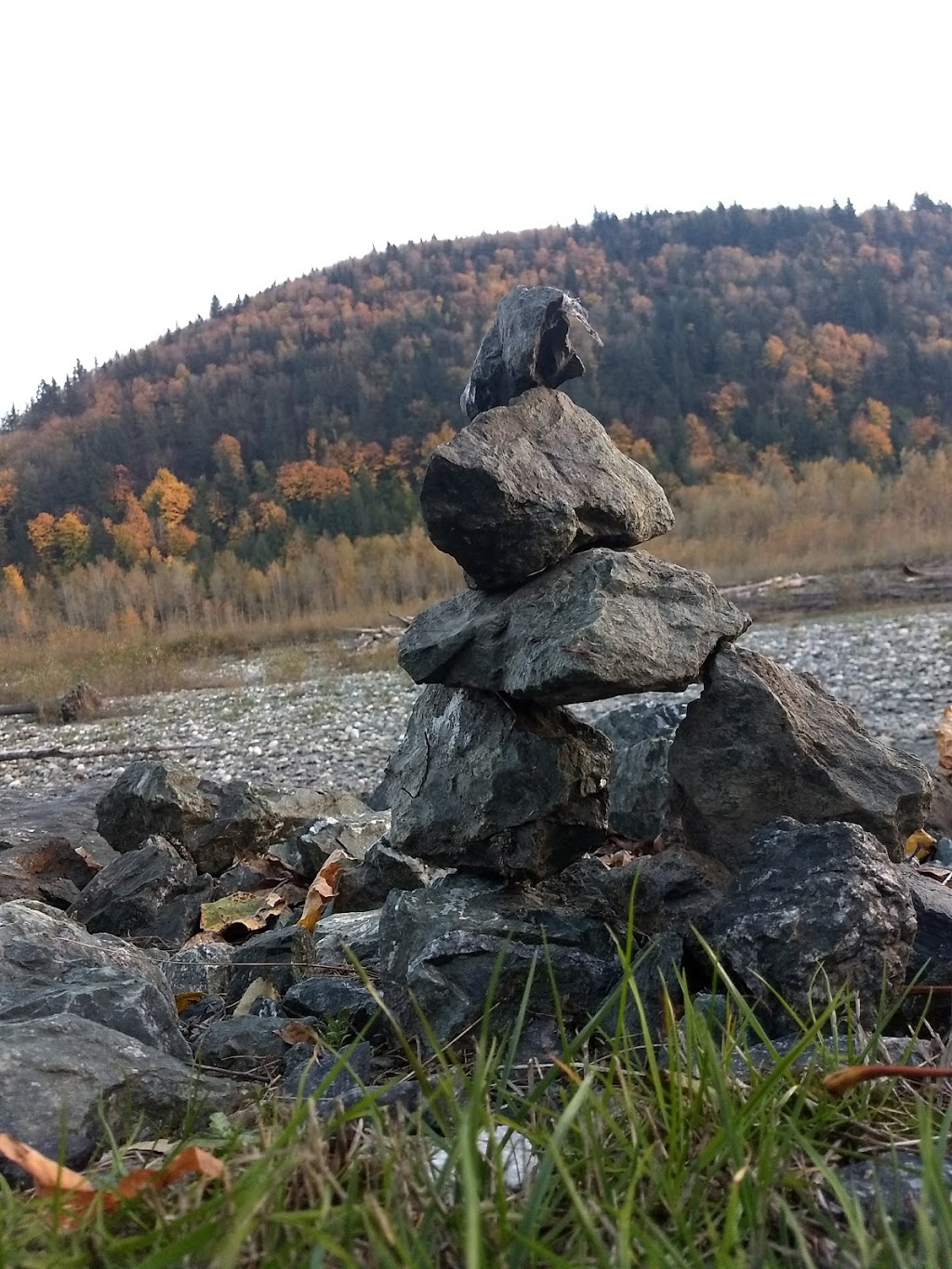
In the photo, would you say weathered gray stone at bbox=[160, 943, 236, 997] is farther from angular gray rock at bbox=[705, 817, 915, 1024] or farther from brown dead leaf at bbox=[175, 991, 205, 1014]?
angular gray rock at bbox=[705, 817, 915, 1024]

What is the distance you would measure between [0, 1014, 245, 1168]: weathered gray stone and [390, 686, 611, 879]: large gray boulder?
1255 millimetres

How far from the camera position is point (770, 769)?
3.20 meters

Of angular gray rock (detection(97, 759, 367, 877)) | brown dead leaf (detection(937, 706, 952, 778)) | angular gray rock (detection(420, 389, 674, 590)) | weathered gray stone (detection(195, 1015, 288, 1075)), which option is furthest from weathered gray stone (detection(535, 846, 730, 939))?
angular gray rock (detection(97, 759, 367, 877))

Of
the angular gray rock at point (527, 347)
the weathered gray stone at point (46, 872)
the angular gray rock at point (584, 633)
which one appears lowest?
the weathered gray stone at point (46, 872)

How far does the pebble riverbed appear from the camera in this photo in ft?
41.7

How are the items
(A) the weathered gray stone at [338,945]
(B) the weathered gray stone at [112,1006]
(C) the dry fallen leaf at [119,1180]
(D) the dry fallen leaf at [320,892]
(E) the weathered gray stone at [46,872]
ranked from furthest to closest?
(E) the weathered gray stone at [46,872]
(D) the dry fallen leaf at [320,892]
(A) the weathered gray stone at [338,945]
(B) the weathered gray stone at [112,1006]
(C) the dry fallen leaf at [119,1180]

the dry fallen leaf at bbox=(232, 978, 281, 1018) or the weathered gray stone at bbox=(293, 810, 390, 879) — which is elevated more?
the dry fallen leaf at bbox=(232, 978, 281, 1018)

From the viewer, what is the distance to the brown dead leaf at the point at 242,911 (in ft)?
15.5

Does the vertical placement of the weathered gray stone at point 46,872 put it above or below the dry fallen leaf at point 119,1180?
below

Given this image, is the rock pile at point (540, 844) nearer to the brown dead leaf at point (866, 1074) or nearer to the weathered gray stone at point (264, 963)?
the weathered gray stone at point (264, 963)

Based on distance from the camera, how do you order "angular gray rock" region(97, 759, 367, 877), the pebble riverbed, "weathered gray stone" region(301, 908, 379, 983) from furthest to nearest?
the pebble riverbed, "angular gray rock" region(97, 759, 367, 877), "weathered gray stone" region(301, 908, 379, 983)

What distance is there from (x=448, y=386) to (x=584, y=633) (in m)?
95.7

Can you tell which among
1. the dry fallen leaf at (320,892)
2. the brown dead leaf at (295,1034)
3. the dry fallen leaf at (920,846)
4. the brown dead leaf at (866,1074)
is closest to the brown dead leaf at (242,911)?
the dry fallen leaf at (320,892)

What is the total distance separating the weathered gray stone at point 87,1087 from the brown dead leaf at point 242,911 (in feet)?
8.35
